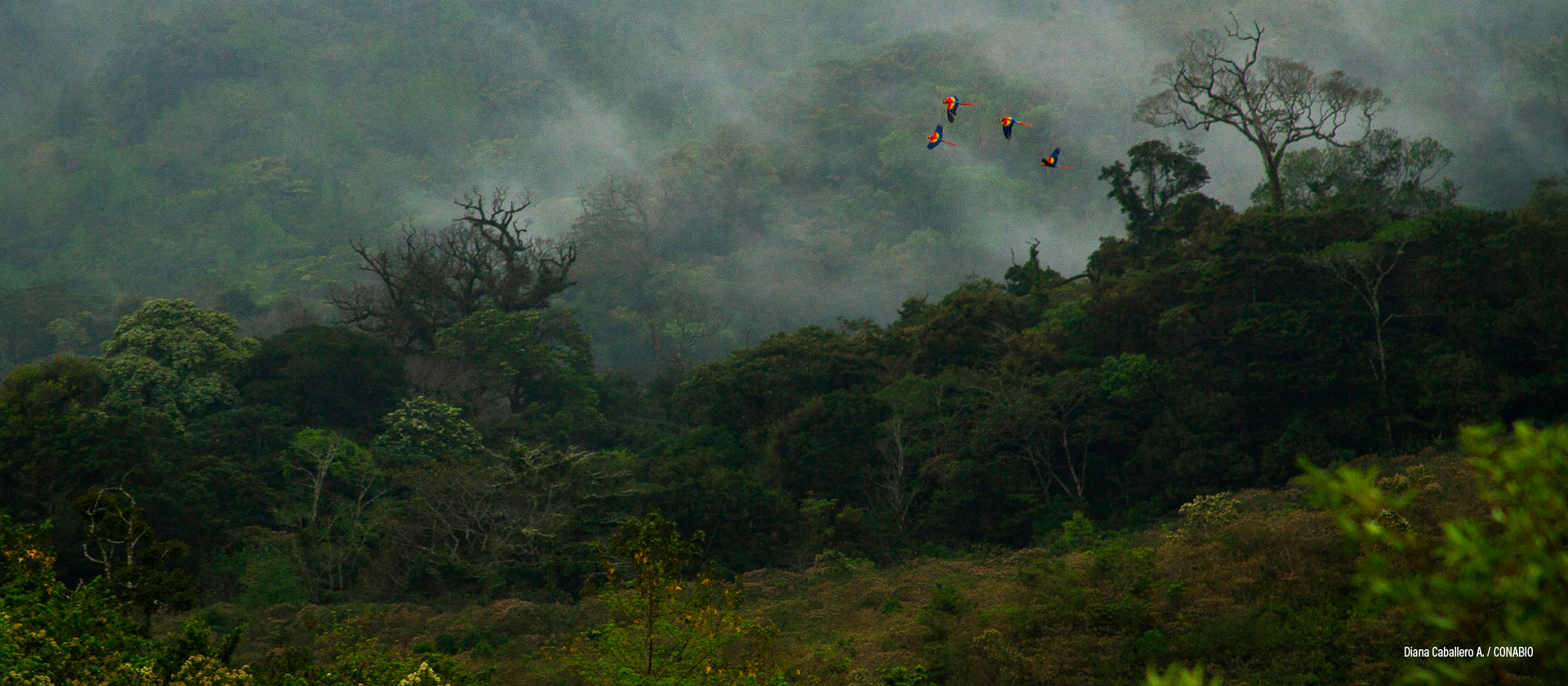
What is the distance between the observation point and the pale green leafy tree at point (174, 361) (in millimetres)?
33406

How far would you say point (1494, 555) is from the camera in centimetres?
264

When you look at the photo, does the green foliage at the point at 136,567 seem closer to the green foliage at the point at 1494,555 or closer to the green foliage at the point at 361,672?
the green foliage at the point at 361,672

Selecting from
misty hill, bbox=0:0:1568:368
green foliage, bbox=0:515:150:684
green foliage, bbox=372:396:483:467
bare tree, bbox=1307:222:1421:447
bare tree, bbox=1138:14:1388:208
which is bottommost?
green foliage, bbox=0:515:150:684

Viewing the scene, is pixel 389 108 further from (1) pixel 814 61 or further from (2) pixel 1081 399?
(2) pixel 1081 399

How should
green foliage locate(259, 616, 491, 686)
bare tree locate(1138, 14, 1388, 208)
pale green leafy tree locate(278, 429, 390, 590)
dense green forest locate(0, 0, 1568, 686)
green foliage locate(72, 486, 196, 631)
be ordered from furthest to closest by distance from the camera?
bare tree locate(1138, 14, 1388, 208) → pale green leafy tree locate(278, 429, 390, 590) → green foliage locate(72, 486, 196, 631) → dense green forest locate(0, 0, 1568, 686) → green foliage locate(259, 616, 491, 686)

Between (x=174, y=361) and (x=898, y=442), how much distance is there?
2424 centimetres

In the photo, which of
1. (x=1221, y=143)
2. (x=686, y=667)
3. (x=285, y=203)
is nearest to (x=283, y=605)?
(x=686, y=667)

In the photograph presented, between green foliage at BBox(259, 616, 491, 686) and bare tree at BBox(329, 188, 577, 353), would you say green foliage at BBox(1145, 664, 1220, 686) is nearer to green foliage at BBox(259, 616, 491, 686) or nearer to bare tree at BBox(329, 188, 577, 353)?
green foliage at BBox(259, 616, 491, 686)

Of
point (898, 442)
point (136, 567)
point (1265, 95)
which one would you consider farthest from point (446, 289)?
point (136, 567)

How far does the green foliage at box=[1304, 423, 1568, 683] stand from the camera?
8.85ft

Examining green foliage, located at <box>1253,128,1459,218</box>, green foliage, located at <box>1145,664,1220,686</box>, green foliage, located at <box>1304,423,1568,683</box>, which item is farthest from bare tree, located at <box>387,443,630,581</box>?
green foliage, located at <box>1253,128,1459,218</box>

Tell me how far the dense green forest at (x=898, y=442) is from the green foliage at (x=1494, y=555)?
17 mm

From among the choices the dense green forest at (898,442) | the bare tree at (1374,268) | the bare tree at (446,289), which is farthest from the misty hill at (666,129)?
the bare tree at (1374,268)

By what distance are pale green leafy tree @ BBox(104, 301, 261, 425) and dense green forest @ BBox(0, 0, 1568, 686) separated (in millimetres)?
168
